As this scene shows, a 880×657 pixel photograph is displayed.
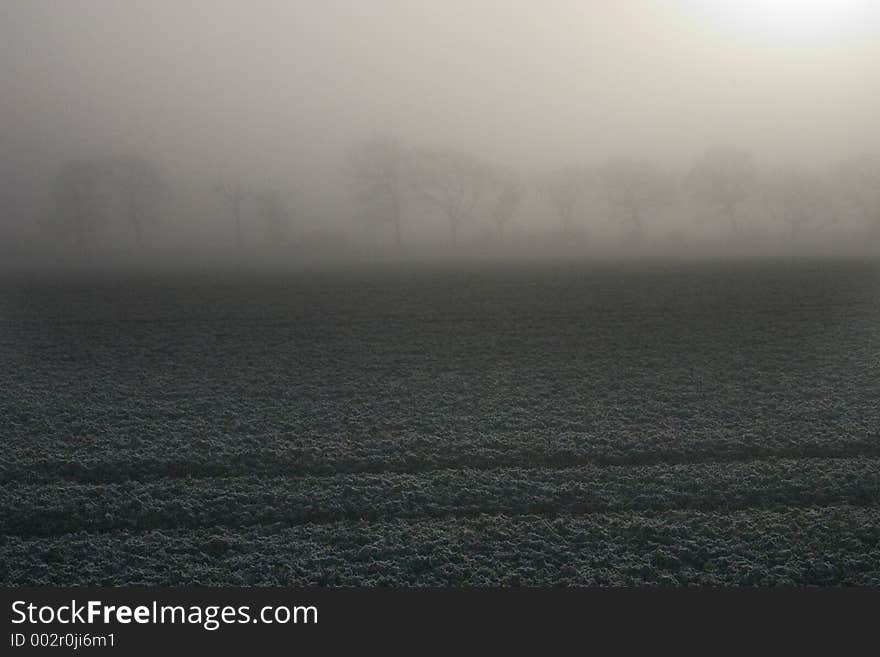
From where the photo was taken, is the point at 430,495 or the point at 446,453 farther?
the point at 446,453

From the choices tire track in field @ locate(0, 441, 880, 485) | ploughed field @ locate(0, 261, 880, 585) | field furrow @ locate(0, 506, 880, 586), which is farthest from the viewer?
tire track in field @ locate(0, 441, 880, 485)

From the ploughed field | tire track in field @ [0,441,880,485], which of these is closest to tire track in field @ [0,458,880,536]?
the ploughed field

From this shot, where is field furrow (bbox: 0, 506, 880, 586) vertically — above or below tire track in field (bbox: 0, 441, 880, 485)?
below

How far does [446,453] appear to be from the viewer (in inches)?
271

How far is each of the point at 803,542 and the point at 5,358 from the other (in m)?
12.1

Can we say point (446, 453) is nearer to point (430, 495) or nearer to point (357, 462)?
point (357, 462)

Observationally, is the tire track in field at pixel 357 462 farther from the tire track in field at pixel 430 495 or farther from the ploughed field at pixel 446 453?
the tire track in field at pixel 430 495

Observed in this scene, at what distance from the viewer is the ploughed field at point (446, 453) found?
491 cm

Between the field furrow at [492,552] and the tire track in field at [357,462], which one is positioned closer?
the field furrow at [492,552]

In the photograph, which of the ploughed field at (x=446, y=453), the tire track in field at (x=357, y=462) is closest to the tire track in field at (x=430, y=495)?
the ploughed field at (x=446, y=453)

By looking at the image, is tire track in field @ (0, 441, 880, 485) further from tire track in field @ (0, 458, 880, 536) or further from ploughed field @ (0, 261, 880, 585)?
tire track in field @ (0, 458, 880, 536)

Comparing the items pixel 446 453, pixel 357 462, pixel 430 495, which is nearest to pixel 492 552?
pixel 430 495

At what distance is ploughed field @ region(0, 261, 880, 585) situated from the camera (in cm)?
491

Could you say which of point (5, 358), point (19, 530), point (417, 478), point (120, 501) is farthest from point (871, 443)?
point (5, 358)
